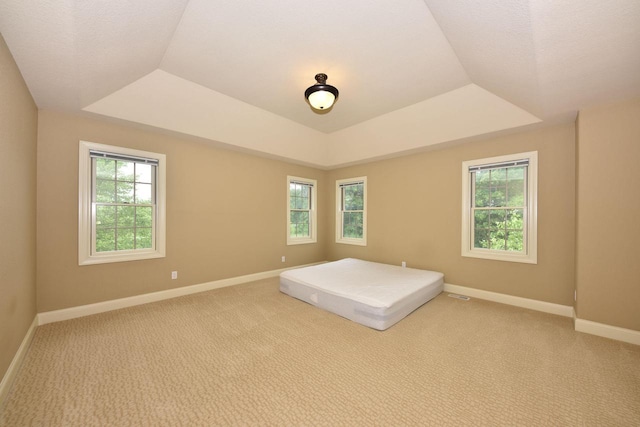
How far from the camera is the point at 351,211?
539 centimetres

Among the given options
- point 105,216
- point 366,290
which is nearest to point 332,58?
point 366,290

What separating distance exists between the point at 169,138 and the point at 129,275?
1.98m

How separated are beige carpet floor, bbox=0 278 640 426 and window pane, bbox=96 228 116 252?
32.8 inches

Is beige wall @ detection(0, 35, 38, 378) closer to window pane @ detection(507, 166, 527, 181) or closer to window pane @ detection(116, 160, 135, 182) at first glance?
window pane @ detection(116, 160, 135, 182)

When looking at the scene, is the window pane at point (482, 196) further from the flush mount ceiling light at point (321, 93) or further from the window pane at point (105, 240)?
the window pane at point (105, 240)

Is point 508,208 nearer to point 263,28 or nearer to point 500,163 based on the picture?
point 500,163

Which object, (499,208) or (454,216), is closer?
(499,208)

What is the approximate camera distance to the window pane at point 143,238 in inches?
134

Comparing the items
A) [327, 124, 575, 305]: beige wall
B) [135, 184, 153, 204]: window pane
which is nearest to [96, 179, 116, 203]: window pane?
[135, 184, 153, 204]: window pane

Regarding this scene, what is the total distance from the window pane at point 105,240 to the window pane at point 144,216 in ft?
0.99

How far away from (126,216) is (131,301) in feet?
3.73

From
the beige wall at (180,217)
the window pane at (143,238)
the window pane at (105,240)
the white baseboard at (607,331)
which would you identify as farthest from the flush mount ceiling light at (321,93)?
the white baseboard at (607,331)

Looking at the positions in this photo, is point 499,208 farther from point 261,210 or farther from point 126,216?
point 126,216

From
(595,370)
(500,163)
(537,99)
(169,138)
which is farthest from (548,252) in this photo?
(169,138)
